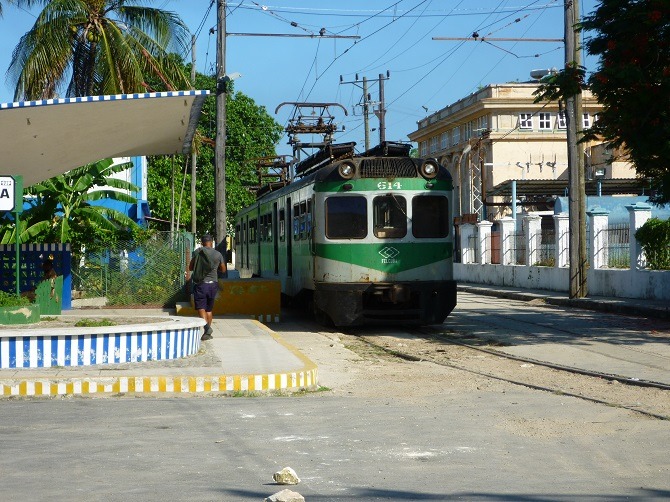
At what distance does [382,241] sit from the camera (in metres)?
18.7

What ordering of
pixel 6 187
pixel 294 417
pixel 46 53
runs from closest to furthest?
1. pixel 294 417
2. pixel 6 187
3. pixel 46 53

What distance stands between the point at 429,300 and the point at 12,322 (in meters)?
7.44

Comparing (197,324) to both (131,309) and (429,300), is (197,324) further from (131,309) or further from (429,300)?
(131,309)

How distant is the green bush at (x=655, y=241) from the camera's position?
25.8 metres

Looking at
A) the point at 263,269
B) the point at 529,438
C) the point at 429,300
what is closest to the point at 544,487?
the point at 529,438

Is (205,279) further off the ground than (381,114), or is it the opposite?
(381,114)

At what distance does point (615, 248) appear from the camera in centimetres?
2884

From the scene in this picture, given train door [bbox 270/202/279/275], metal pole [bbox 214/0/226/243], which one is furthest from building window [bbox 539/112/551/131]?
train door [bbox 270/202/279/275]

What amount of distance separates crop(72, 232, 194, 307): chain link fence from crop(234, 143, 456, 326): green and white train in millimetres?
7382

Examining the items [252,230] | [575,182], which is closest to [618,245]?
[575,182]

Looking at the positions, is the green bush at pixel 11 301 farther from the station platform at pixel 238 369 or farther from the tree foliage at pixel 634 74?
the tree foliage at pixel 634 74

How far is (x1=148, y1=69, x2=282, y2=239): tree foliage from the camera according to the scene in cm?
5950

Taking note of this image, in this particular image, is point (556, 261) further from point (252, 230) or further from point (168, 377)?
point (168, 377)

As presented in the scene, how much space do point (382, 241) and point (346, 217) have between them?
77cm
